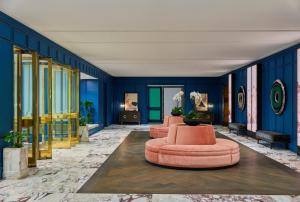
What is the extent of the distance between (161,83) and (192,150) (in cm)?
1400

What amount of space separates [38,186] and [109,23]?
3232 millimetres

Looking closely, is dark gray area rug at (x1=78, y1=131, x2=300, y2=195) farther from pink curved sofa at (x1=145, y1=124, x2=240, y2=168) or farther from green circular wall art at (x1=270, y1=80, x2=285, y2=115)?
green circular wall art at (x1=270, y1=80, x2=285, y2=115)

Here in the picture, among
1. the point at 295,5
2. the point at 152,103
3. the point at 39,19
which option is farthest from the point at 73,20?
the point at 152,103

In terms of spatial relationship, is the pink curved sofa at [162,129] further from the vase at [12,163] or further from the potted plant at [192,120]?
the vase at [12,163]

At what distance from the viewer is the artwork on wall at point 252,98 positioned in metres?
12.2

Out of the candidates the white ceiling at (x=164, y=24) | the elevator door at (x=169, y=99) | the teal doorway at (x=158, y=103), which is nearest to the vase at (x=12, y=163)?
the white ceiling at (x=164, y=24)

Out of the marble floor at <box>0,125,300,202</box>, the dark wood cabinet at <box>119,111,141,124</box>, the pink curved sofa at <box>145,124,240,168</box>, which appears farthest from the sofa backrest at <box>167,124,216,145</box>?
the dark wood cabinet at <box>119,111,141,124</box>

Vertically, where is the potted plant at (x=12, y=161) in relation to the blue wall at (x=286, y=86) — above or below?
below

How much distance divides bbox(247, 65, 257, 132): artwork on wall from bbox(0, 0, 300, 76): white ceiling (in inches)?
92.6

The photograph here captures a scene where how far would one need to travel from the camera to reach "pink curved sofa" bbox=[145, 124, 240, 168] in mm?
6656

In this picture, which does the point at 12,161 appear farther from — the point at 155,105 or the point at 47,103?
the point at 155,105

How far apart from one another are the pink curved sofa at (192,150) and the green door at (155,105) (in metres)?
14.9

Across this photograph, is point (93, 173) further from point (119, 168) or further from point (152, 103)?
point (152, 103)

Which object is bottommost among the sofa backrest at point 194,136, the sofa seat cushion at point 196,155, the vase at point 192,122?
the sofa seat cushion at point 196,155
